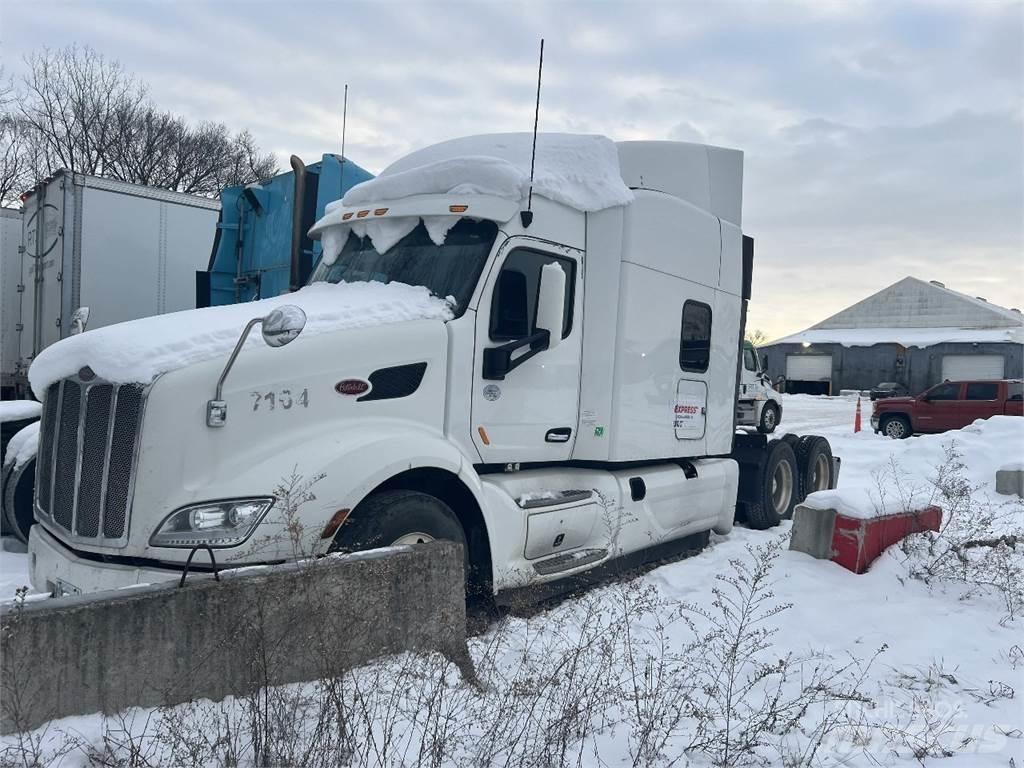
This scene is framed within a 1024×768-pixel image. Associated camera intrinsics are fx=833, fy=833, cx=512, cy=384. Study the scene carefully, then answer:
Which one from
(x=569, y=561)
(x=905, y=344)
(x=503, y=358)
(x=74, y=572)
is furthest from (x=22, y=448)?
(x=905, y=344)

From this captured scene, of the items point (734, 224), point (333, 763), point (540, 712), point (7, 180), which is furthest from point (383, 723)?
point (7, 180)

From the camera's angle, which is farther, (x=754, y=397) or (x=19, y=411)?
(x=754, y=397)

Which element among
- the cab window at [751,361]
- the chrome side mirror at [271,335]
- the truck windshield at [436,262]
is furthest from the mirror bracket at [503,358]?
the cab window at [751,361]

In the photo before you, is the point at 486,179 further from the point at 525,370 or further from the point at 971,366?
the point at 971,366

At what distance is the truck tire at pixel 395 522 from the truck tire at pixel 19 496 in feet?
10.7

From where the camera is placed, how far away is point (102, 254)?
12008mm

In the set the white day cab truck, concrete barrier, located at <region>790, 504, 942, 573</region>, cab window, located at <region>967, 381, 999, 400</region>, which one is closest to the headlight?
the white day cab truck

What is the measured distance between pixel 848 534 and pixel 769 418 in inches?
616

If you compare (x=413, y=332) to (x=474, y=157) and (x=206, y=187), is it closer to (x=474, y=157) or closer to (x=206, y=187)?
(x=474, y=157)

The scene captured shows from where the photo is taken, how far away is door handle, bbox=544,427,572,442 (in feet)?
20.1

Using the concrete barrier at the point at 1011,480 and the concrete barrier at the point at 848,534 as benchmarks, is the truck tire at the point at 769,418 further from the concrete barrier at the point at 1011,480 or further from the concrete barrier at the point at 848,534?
the concrete barrier at the point at 848,534

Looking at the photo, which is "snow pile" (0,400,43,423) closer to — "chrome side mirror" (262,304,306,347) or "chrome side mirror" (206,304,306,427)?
"chrome side mirror" (206,304,306,427)

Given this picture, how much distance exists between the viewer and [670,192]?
734cm

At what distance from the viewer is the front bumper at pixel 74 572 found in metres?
4.02
